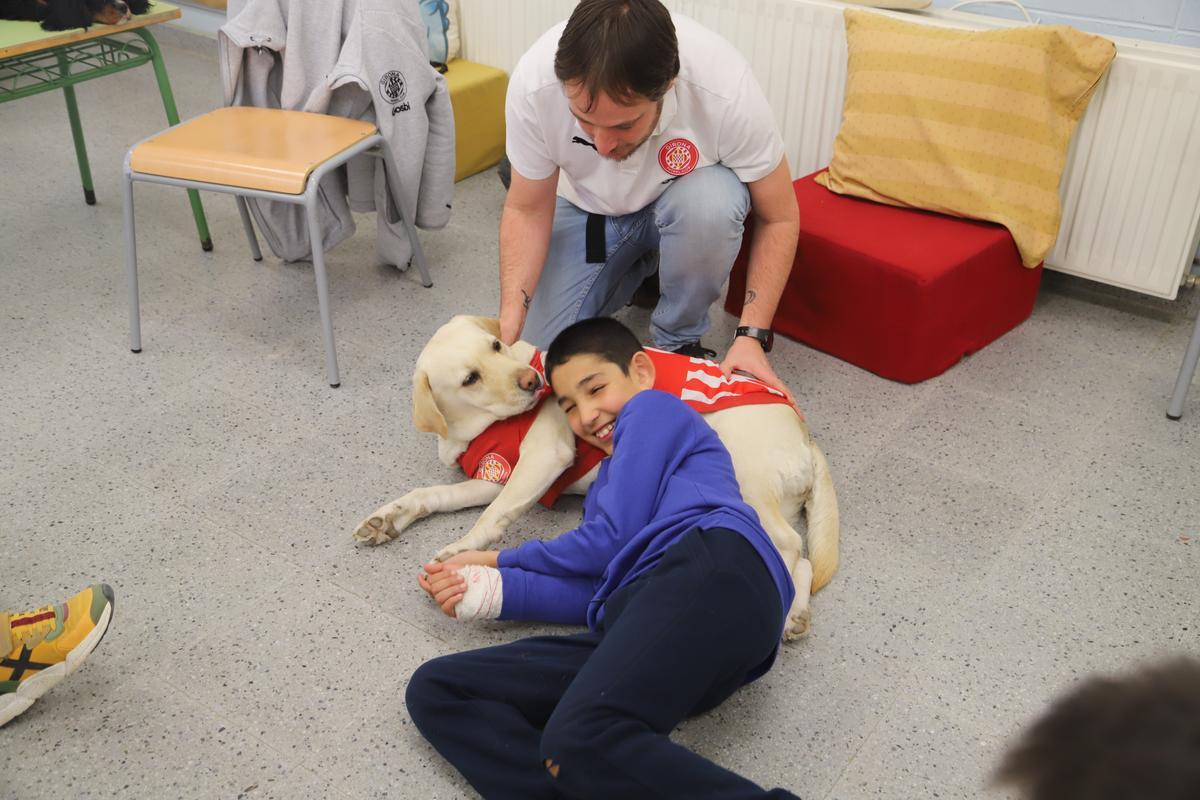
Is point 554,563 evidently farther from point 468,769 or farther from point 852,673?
point 852,673

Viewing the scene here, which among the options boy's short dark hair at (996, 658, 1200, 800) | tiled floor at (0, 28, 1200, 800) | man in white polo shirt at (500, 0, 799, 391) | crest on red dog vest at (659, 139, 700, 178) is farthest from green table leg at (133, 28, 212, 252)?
boy's short dark hair at (996, 658, 1200, 800)

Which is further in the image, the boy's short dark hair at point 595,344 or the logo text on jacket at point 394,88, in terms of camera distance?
the logo text on jacket at point 394,88

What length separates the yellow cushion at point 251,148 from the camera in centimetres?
216

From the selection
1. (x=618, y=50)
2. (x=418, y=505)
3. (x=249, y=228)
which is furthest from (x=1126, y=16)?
(x=249, y=228)

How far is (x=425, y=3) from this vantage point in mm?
3174

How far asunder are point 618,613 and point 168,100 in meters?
1.97

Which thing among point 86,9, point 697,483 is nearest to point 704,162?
point 697,483

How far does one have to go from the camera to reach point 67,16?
2426mm

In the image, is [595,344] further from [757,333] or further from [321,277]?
[321,277]

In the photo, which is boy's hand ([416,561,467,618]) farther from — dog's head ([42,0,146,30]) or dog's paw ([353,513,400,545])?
dog's head ([42,0,146,30])

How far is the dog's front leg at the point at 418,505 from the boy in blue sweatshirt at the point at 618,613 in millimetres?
186

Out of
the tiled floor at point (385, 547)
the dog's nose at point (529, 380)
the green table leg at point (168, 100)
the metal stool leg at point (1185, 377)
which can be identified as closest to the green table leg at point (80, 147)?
the green table leg at point (168, 100)

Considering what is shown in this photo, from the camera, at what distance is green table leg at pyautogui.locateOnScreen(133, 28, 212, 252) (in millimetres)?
2652

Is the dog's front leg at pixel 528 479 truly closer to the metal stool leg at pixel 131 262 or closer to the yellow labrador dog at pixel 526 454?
the yellow labrador dog at pixel 526 454
